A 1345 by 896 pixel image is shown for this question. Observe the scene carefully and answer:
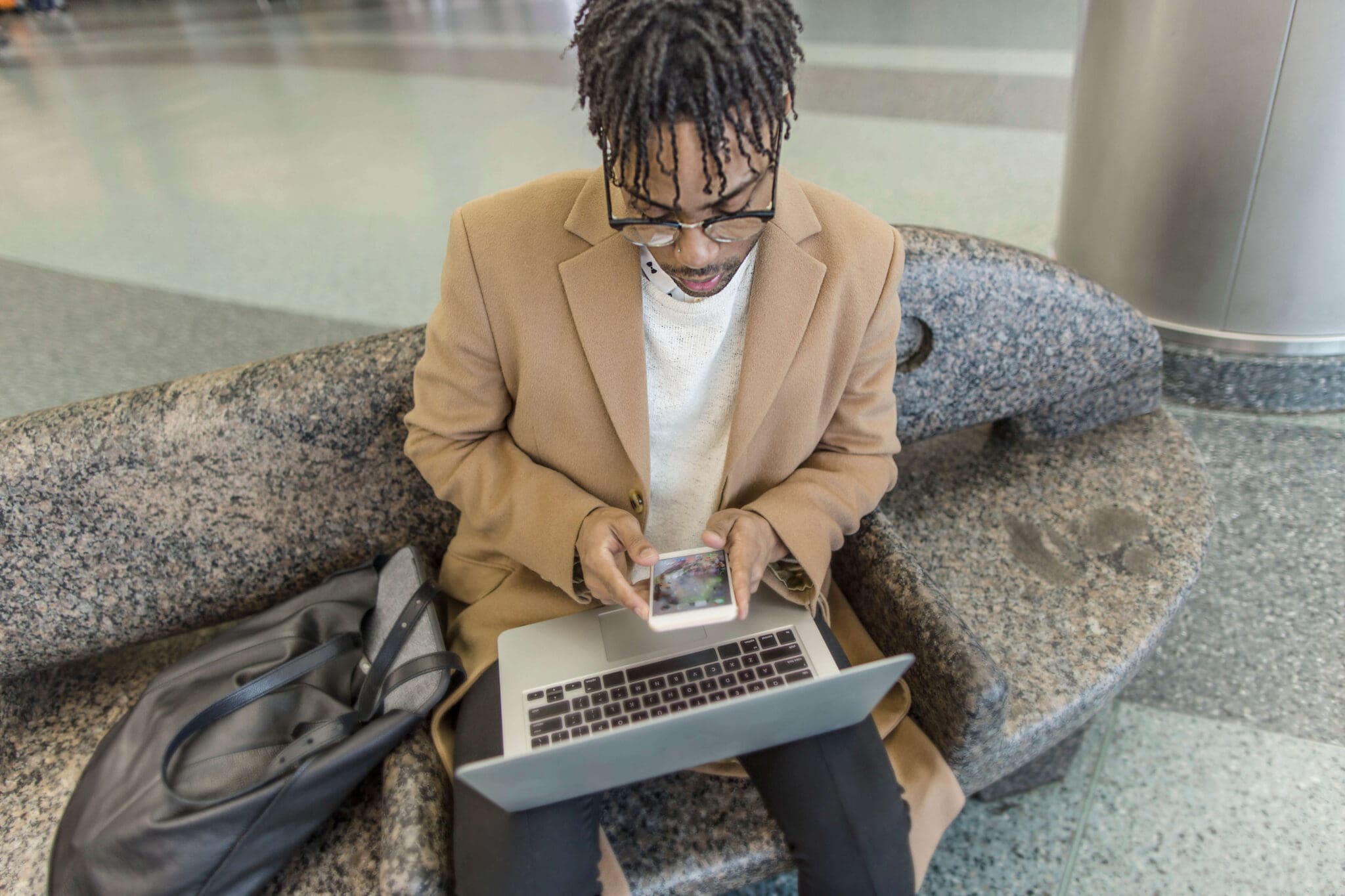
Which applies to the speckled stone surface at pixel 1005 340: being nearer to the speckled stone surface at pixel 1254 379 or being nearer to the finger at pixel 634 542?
the finger at pixel 634 542

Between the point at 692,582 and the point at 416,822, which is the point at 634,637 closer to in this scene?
the point at 692,582

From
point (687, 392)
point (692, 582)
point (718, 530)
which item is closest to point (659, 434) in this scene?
point (687, 392)

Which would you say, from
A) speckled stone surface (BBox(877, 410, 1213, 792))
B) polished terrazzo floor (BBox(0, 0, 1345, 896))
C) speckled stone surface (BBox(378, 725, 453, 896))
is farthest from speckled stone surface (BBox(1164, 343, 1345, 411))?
speckled stone surface (BBox(378, 725, 453, 896))

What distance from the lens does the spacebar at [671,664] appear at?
1.27 meters

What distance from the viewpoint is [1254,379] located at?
99.9 inches

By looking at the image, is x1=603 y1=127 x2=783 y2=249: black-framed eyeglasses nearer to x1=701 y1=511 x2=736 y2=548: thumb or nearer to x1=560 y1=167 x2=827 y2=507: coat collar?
x1=560 y1=167 x2=827 y2=507: coat collar

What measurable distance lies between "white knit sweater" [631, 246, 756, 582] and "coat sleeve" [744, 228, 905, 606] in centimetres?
11

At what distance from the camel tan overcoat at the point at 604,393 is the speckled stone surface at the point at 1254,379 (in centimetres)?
166

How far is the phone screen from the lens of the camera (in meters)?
1.15

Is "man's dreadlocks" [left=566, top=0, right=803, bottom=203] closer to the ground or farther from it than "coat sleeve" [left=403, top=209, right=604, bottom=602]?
farther from it

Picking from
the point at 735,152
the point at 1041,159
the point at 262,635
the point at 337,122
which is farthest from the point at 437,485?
the point at 337,122

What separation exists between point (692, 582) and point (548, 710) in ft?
0.94

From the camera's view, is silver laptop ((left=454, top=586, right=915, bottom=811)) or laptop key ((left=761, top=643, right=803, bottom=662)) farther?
laptop key ((left=761, top=643, right=803, bottom=662))

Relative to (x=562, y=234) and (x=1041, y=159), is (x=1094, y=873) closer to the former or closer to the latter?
(x=562, y=234)
